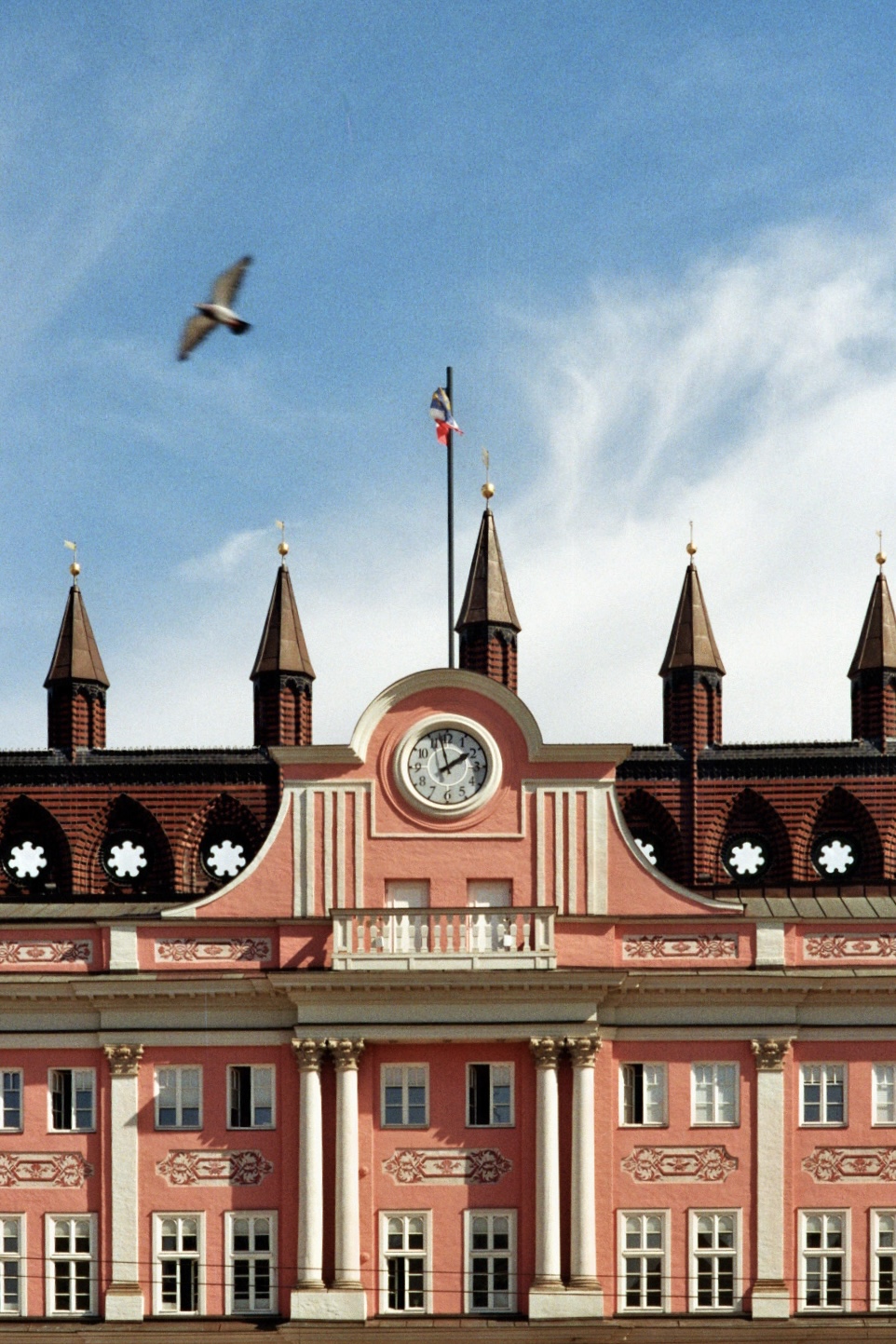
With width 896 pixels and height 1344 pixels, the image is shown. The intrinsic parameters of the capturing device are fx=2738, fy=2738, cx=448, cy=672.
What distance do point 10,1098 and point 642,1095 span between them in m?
17.4

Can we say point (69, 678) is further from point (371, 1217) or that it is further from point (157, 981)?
point (371, 1217)

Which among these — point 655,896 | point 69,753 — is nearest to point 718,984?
point 655,896

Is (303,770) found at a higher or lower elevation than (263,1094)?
higher

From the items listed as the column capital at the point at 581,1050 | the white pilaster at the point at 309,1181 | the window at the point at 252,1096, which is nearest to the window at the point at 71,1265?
the window at the point at 252,1096

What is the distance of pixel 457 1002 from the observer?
7431 centimetres

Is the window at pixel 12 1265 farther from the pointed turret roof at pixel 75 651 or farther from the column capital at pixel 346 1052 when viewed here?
the pointed turret roof at pixel 75 651

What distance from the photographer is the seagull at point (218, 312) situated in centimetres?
5653

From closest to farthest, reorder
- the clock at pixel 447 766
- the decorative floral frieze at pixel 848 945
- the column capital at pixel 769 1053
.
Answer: the column capital at pixel 769 1053, the decorative floral frieze at pixel 848 945, the clock at pixel 447 766

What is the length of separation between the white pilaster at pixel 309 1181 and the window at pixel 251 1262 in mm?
1062

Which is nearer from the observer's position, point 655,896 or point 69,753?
point 655,896

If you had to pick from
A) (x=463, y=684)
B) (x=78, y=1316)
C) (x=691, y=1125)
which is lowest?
(x=78, y=1316)

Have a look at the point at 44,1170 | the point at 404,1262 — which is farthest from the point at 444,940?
the point at 44,1170

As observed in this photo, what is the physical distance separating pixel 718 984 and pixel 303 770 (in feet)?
42.1

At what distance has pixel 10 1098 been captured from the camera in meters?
75.5
